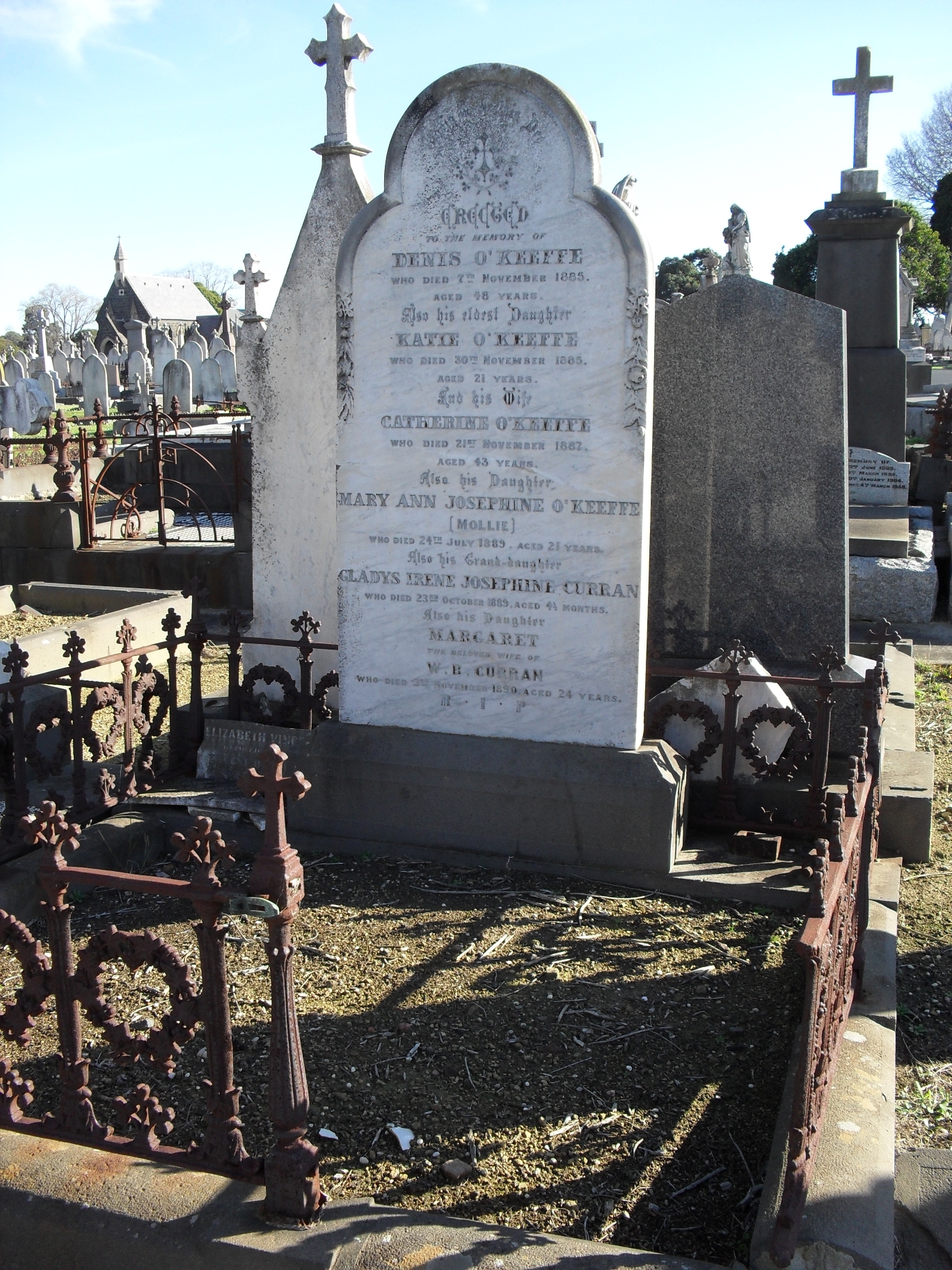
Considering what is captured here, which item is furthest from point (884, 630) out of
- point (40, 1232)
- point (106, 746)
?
point (40, 1232)

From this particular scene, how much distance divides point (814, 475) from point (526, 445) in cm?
175

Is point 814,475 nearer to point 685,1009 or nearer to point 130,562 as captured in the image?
point 685,1009

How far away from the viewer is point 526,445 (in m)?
4.51

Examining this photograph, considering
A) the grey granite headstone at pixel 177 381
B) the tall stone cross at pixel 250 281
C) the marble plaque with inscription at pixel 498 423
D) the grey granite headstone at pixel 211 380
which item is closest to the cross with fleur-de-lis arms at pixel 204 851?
the marble plaque with inscription at pixel 498 423

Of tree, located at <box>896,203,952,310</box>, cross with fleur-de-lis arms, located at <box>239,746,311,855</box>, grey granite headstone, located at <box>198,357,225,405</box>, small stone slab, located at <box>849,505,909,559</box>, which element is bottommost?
cross with fleur-de-lis arms, located at <box>239,746,311,855</box>

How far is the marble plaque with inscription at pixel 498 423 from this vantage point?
4379 millimetres

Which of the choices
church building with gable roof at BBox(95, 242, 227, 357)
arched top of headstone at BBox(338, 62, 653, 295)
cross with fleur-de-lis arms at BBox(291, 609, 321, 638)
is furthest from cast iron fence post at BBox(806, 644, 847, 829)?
church building with gable roof at BBox(95, 242, 227, 357)

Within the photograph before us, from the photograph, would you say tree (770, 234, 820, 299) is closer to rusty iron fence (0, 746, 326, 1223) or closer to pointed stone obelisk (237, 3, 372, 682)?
pointed stone obelisk (237, 3, 372, 682)

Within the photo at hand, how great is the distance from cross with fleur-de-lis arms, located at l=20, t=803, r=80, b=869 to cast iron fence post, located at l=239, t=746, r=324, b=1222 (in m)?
0.48

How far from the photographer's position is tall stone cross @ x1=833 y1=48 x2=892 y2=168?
436 inches

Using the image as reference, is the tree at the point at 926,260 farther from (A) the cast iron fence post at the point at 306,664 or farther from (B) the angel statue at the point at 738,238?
(A) the cast iron fence post at the point at 306,664

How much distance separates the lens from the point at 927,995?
3.84m

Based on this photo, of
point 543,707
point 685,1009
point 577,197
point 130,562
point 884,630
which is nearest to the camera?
point 685,1009

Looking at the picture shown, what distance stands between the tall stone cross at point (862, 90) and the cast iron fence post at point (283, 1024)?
1140 centimetres
